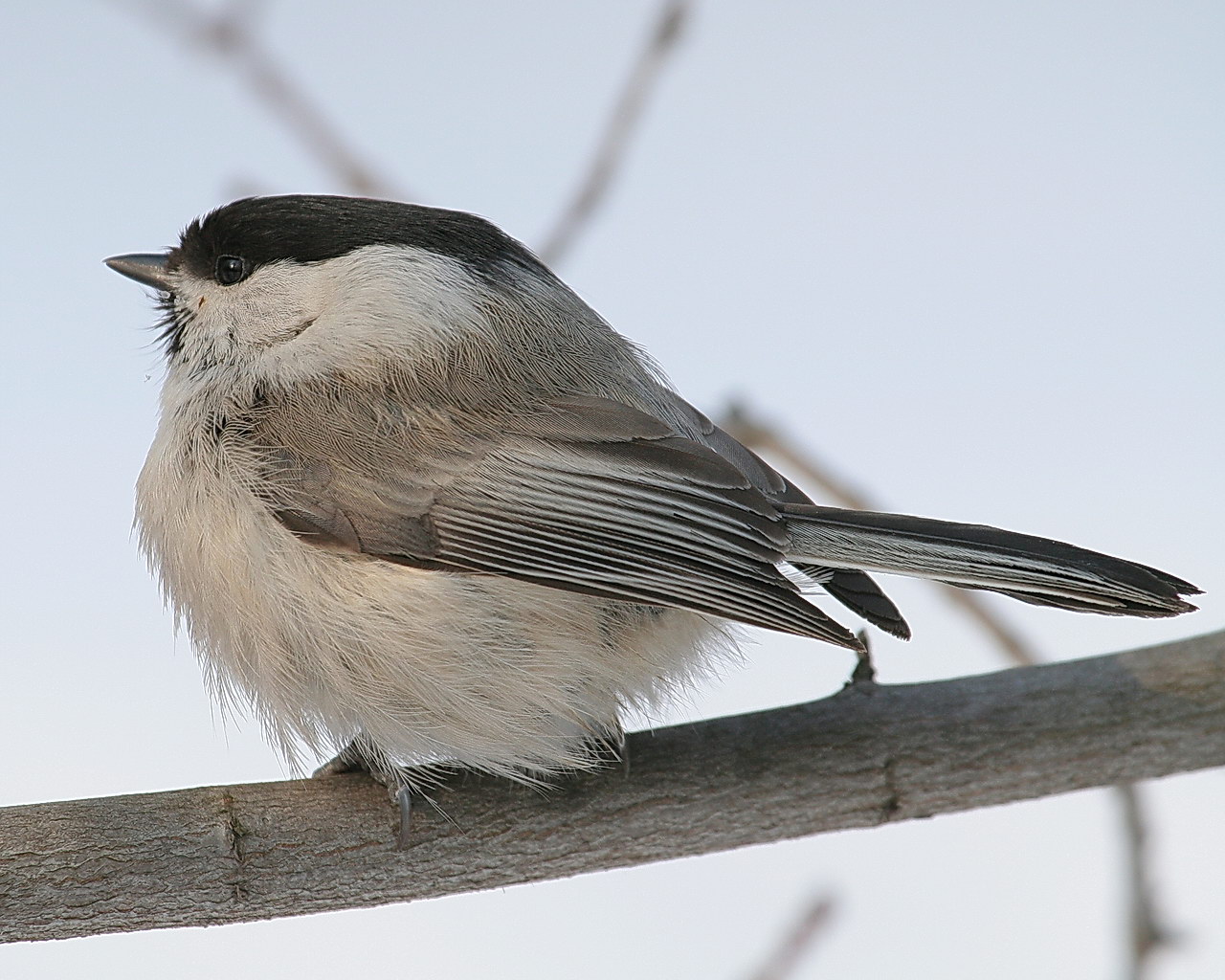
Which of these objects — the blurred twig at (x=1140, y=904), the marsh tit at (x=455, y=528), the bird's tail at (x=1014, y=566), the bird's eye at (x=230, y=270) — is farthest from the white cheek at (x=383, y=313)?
the blurred twig at (x=1140, y=904)

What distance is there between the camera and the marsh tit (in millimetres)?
1527

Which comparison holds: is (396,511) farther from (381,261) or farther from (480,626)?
(381,261)

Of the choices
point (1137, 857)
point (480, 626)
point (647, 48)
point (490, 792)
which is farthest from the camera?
point (647, 48)

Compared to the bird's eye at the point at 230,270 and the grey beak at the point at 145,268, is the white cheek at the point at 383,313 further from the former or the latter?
the grey beak at the point at 145,268

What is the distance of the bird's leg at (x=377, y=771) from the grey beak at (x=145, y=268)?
89 centimetres

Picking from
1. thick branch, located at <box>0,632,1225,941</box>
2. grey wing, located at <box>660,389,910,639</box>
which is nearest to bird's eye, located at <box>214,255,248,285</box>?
grey wing, located at <box>660,389,910,639</box>

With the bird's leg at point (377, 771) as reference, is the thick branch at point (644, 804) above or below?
below

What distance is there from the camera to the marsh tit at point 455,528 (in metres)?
1.53

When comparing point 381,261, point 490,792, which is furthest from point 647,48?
point 490,792

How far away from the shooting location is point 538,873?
65.5 inches

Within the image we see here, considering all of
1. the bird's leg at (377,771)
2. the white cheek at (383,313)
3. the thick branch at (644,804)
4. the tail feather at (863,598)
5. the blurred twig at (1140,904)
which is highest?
the white cheek at (383,313)

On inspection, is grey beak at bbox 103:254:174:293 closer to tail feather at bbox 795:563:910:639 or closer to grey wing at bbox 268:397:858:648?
grey wing at bbox 268:397:858:648

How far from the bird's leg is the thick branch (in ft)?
0.06

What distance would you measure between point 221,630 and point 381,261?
628 millimetres
